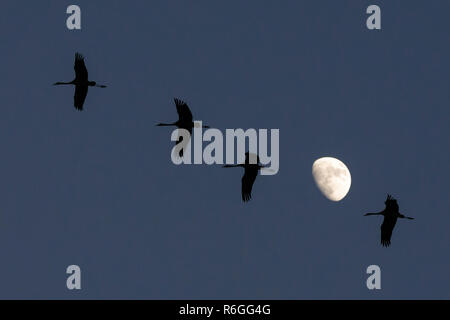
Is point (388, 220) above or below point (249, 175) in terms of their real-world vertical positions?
below

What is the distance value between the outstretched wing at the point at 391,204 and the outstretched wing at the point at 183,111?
730 centimetres

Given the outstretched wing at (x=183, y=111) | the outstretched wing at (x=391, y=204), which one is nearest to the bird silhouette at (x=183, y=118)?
the outstretched wing at (x=183, y=111)

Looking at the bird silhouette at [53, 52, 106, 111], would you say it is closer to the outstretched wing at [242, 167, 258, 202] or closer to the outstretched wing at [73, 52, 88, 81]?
the outstretched wing at [73, 52, 88, 81]

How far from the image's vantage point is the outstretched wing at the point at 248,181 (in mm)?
49156

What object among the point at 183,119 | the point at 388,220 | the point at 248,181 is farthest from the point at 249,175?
the point at 388,220

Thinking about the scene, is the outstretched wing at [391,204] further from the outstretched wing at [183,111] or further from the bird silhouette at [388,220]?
the outstretched wing at [183,111]

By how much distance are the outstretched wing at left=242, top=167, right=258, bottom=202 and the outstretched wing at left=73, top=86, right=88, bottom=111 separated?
6.05 m

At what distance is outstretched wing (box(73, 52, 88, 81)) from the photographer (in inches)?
1913

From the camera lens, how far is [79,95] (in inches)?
1975

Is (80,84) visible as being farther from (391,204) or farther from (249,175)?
(391,204)

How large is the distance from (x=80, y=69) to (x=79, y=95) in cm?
132
